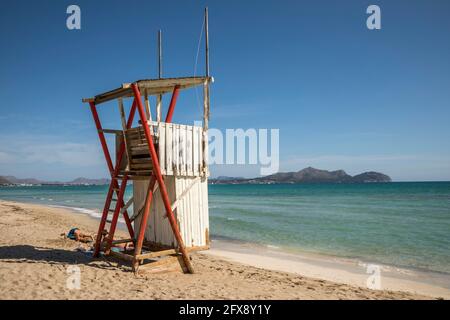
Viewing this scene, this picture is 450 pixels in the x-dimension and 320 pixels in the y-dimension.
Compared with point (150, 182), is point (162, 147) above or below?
above

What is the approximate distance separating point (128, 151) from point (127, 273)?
3.37 m

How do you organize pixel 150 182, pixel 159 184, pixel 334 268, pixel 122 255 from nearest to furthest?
pixel 159 184 < pixel 150 182 < pixel 122 255 < pixel 334 268

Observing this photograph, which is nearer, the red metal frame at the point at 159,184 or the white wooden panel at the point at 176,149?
the red metal frame at the point at 159,184

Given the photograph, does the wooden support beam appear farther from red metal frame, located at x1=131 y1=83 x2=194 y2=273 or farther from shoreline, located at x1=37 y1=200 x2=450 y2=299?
shoreline, located at x1=37 y1=200 x2=450 y2=299

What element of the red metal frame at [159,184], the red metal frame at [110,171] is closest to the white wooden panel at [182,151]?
the red metal frame at [159,184]

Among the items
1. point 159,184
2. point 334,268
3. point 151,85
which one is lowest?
point 334,268

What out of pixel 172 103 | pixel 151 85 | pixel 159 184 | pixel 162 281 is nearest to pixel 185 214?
pixel 159 184

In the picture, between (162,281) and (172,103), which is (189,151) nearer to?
(172,103)

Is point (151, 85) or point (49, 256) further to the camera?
point (49, 256)

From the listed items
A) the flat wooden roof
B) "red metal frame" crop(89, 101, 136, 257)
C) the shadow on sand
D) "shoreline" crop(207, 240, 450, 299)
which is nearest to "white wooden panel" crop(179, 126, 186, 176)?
the flat wooden roof

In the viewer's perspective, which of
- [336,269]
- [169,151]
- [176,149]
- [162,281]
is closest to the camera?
[162,281]

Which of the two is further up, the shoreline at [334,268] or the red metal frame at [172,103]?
the red metal frame at [172,103]

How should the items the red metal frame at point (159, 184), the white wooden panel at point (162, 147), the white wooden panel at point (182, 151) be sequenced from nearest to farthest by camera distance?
the red metal frame at point (159, 184), the white wooden panel at point (162, 147), the white wooden panel at point (182, 151)

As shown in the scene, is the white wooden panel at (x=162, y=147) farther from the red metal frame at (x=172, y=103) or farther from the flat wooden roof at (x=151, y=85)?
the flat wooden roof at (x=151, y=85)
